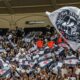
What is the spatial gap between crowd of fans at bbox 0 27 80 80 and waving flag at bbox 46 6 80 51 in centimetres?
429

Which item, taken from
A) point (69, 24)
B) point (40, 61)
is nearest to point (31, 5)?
point (40, 61)

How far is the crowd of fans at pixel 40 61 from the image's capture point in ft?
61.1

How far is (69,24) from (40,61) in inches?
368

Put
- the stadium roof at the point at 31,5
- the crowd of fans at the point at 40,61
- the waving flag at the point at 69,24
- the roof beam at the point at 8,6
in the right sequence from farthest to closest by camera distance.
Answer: the roof beam at the point at 8,6
the stadium roof at the point at 31,5
the crowd of fans at the point at 40,61
the waving flag at the point at 69,24

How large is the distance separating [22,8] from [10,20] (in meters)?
1.99

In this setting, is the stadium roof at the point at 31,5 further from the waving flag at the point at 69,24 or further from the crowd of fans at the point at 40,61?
the waving flag at the point at 69,24

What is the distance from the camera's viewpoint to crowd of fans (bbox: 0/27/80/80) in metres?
18.6

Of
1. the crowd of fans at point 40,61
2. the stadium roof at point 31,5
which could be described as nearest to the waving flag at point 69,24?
the crowd of fans at point 40,61

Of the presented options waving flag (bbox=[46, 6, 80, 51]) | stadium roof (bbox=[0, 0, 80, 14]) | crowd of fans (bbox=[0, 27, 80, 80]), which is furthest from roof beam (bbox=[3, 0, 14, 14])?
waving flag (bbox=[46, 6, 80, 51])

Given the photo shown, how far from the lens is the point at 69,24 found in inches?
512

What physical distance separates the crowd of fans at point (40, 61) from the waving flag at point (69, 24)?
4295 millimetres

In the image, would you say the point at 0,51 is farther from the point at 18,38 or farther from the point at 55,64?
the point at 55,64

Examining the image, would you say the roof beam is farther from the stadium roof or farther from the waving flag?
the waving flag

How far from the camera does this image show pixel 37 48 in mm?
25016
